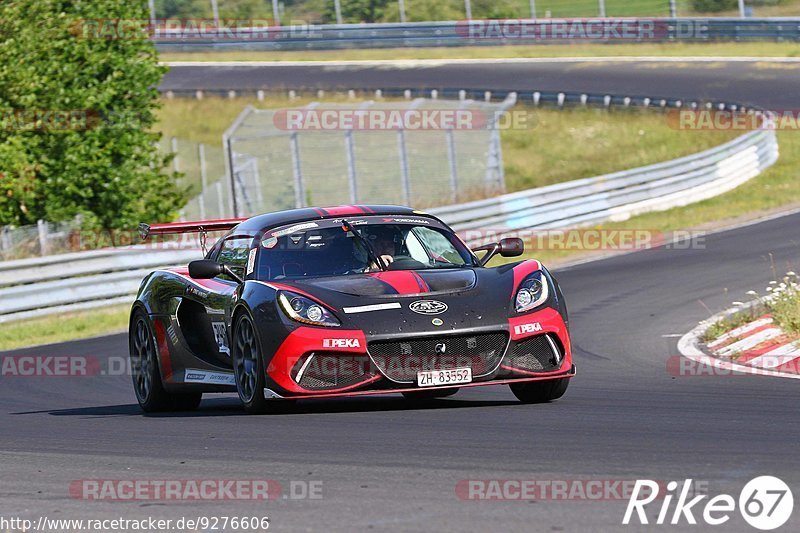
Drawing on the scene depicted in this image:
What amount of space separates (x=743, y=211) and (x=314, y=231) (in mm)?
17693

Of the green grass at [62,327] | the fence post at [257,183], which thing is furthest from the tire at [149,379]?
the fence post at [257,183]

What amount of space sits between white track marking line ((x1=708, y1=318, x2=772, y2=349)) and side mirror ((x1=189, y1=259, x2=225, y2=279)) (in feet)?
16.0

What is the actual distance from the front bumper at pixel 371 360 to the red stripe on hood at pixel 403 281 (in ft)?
1.37

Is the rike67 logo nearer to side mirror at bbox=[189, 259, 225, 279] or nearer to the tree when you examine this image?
side mirror at bbox=[189, 259, 225, 279]

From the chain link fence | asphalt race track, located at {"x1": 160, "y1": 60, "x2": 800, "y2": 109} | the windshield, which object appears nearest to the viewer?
the windshield

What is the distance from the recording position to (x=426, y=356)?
8.41 metres

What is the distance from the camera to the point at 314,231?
9.66 m

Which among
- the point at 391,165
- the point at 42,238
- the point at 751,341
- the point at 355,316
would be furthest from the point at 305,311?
the point at 391,165

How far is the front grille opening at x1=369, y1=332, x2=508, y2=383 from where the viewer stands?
839 centimetres

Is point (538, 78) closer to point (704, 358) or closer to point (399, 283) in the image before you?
point (704, 358)

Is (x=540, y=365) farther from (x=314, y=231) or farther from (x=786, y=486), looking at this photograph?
(x=786, y=486)

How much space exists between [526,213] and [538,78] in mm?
22829

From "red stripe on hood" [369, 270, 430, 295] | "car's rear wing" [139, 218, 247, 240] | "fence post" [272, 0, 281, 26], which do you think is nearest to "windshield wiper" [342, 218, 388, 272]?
"red stripe on hood" [369, 270, 430, 295]

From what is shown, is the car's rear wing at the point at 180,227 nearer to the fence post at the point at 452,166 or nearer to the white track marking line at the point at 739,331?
the white track marking line at the point at 739,331
